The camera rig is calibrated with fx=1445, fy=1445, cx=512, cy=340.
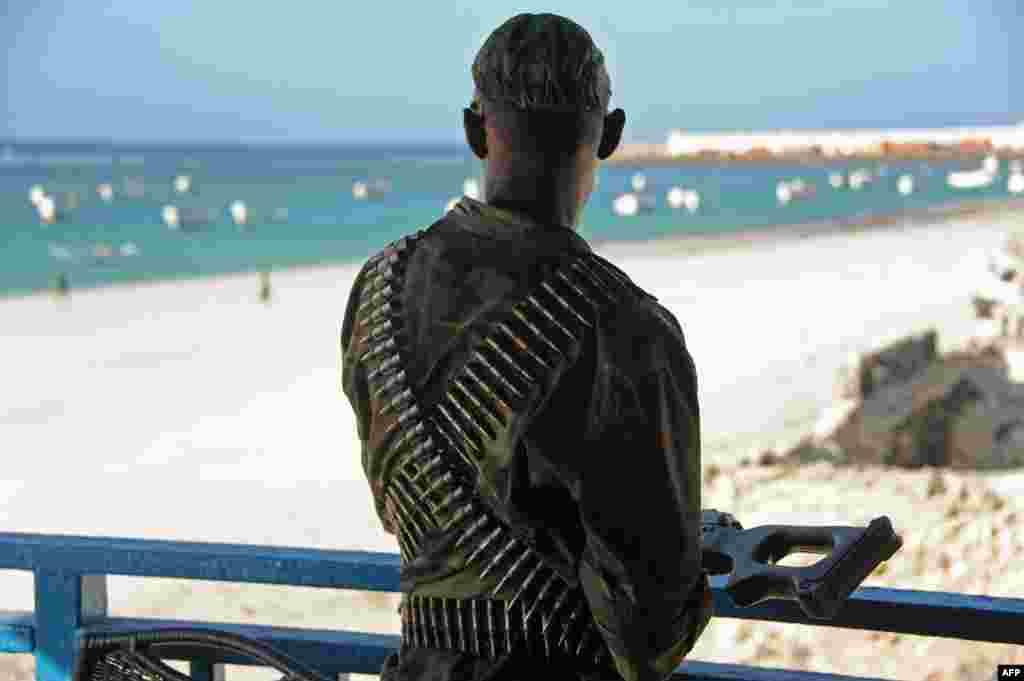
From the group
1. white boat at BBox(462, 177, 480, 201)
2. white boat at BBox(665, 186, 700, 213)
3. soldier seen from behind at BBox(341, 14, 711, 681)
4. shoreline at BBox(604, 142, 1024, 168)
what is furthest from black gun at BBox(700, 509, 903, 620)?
white boat at BBox(665, 186, 700, 213)

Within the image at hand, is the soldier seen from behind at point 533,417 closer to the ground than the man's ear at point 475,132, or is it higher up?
closer to the ground

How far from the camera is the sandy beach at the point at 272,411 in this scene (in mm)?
8477

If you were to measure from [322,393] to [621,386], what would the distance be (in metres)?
18.0

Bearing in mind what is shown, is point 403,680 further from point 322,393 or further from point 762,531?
point 322,393

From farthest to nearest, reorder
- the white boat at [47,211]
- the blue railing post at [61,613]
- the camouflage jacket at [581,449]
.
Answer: the white boat at [47,211], the blue railing post at [61,613], the camouflage jacket at [581,449]

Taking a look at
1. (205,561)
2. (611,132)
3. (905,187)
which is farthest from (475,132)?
(905,187)

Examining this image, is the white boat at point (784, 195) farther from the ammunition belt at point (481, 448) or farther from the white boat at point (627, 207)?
the ammunition belt at point (481, 448)

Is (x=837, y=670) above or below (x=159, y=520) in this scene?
above

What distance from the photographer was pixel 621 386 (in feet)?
→ 5.48

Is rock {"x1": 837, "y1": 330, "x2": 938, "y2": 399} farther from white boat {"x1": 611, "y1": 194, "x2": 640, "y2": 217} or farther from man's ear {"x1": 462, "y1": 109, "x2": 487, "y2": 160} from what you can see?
white boat {"x1": 611, "y1": 194, "x2": 640, "y2": 217}

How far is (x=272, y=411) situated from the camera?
Answer: 1841 centimetres

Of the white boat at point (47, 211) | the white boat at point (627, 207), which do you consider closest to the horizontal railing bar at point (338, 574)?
the white boat at point (47, 211)

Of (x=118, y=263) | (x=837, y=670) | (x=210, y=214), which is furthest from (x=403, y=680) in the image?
(x=210, y=214)

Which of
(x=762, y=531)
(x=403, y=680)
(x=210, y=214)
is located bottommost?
(x=210, y=214)
